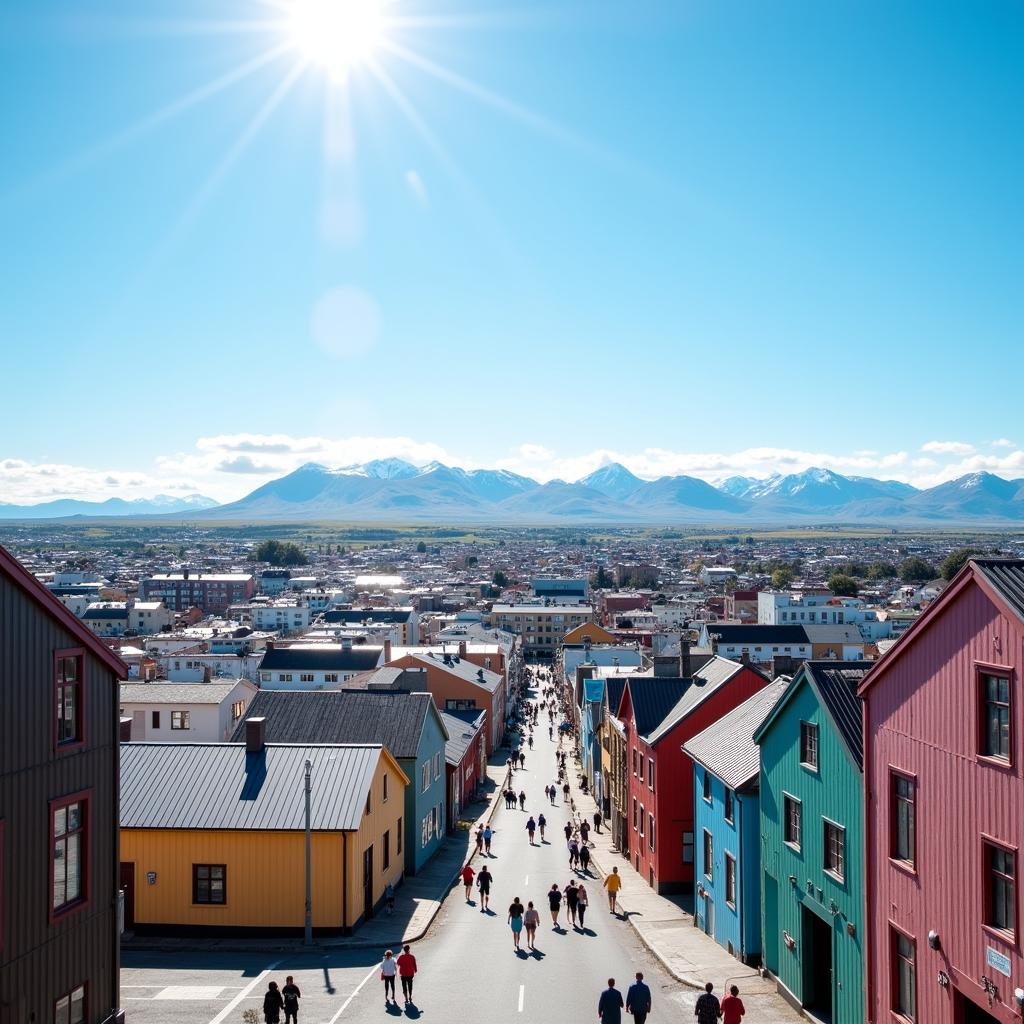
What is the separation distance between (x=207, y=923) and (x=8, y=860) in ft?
47.2

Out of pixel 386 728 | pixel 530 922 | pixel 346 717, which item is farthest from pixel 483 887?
pixel 346 717

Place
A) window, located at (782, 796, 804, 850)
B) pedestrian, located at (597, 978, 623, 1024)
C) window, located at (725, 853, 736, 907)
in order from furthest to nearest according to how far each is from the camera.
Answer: window, located at (725, 853, 736, 907), window, located at (782, 796, 804, 850), pedestrian, located at (597, 978, 623, 1024)

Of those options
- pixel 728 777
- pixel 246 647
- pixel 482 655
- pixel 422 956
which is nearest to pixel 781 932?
pixel 728 777

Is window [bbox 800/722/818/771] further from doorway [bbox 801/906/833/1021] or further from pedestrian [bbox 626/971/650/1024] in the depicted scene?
pedestrian [bbox 626/971/650/1024]

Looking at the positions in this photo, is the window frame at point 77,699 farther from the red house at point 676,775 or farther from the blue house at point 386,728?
the red house at point 676,775

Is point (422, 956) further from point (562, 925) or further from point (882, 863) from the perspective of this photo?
point (882, 863)

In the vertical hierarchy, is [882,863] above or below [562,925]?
above

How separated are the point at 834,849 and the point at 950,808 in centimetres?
584

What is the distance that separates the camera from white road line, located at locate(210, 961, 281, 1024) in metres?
22.6

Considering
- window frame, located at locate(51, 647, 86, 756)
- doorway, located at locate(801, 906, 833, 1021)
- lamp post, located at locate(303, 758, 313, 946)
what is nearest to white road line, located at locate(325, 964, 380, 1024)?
lamp post, located at locate(303, 758, 313, 946)

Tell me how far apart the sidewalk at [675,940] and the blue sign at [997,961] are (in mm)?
10254

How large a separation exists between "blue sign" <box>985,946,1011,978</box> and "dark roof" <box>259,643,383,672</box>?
240ft

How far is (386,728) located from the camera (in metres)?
44.2

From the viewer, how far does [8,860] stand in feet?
56.3
